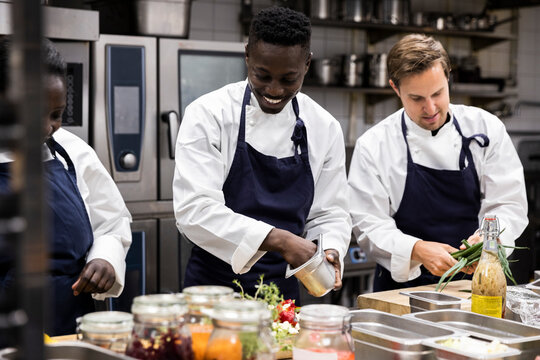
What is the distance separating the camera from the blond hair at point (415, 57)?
93.7 inches

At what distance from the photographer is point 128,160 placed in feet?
11.2

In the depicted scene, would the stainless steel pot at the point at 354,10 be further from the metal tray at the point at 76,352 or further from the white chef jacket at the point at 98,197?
the metal tray at the point at 76,352

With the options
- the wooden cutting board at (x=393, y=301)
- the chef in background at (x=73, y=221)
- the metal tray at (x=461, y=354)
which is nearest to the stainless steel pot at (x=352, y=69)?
the wooden cutting board at (x=393, y=301)

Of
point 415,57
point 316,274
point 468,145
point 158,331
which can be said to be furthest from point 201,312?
point 468,145

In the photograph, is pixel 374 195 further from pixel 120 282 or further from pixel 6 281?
pixel 6 281

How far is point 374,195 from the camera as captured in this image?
8.20 ft

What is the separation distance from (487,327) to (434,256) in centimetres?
61

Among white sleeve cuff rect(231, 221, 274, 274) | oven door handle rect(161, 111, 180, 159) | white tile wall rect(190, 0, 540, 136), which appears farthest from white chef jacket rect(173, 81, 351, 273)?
white tile wall rect(190, 0, 540, 136)

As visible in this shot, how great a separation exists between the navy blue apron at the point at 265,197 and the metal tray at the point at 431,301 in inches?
16.2

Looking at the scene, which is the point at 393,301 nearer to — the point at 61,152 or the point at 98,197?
the point at 98,197

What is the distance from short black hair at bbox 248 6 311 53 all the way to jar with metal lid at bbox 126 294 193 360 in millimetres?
1065

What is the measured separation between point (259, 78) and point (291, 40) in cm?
14

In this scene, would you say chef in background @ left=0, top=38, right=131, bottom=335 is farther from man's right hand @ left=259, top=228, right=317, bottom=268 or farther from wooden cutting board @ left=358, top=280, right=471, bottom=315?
wooden cutting board @ left=358, top=280, right=471, bottom=315

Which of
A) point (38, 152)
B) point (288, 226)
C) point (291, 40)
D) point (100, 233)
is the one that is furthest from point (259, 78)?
point (38, 152)
